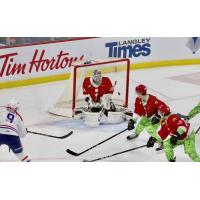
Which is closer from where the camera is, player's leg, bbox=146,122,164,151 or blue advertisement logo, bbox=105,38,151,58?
blue advertisement logo, bbox=105,38,151,58

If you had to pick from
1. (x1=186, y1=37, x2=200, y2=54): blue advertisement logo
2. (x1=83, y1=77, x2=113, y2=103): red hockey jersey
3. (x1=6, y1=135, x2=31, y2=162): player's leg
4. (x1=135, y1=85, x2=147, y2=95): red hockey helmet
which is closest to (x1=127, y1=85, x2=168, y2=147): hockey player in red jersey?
(x1=135, y1=85, x2=147, y2=95): red hockey helmet

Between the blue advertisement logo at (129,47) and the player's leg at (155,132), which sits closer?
the blue advertisement logo at (129,47)

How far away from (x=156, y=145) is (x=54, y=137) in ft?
2.56

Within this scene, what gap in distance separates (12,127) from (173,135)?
3.98ft

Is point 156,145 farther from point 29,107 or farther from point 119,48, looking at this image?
point 29,107

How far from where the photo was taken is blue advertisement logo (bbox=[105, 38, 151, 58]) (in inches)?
120

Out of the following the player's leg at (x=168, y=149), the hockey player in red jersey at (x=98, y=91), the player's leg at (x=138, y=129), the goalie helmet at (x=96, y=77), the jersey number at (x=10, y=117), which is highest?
the goalie helmet at (x=96, y=77)

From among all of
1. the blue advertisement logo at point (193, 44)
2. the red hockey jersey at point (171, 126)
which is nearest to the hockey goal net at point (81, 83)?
the red hockey jersey at point (171, 126)

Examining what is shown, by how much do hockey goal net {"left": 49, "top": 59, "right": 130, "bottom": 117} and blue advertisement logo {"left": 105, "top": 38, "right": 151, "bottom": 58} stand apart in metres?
Answer: 0.06

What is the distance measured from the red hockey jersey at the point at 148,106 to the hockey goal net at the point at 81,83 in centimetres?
9

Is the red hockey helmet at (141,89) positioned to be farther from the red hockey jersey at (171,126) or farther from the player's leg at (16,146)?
the player's leg at (16,146)

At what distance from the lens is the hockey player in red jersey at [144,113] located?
311 centimetres

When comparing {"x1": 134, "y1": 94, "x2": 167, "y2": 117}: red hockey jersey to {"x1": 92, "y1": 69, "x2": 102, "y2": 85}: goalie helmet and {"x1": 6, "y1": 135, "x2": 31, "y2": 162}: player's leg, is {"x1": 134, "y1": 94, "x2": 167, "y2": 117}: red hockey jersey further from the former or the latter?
{"x1": 6, "y1": 135, "x2": 31, "y2": 162}: player's leg
